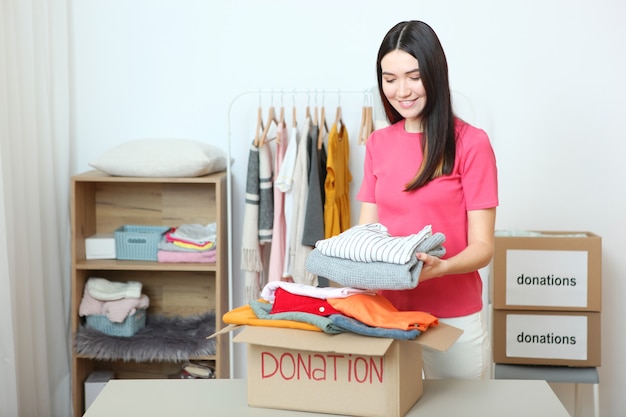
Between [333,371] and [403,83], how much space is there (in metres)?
0.68

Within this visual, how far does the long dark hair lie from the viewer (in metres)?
1.94

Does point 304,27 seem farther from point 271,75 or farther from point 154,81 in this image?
point 154,81

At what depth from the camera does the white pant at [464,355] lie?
2.01 meters

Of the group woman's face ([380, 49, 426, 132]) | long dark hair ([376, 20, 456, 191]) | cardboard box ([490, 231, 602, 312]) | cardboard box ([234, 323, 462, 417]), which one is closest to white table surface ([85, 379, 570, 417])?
cardboard box ([234, 323, 462, 417])

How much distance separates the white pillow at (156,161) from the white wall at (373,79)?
0.32 meters

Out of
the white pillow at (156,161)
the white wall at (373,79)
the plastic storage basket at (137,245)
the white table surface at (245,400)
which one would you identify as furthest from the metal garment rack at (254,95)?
the white table surface at (245,400)

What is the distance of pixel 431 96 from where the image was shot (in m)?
1.97

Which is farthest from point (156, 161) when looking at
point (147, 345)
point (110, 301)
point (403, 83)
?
point (403, 83)

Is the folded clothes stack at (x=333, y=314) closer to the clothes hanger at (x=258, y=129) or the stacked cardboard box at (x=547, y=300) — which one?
the stacked cardboard box at (x=547, y=300)

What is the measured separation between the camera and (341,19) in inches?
145

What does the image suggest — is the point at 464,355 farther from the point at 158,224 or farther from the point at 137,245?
the point at 158,224

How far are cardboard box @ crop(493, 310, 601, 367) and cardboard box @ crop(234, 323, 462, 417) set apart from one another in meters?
1.56

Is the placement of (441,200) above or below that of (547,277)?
above

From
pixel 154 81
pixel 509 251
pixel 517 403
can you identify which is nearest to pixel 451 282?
pixel 517 403
